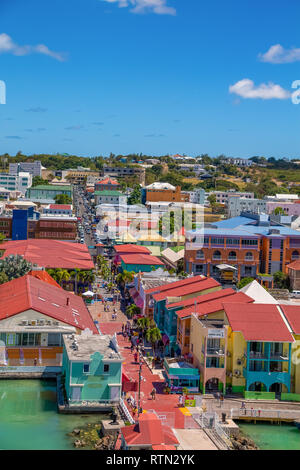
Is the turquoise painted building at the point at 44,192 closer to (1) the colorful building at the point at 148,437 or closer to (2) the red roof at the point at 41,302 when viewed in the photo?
(2) the red roof at the point at 41,302

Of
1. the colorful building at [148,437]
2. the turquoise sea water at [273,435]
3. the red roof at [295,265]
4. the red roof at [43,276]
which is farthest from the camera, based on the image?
the red roof at [295,265]

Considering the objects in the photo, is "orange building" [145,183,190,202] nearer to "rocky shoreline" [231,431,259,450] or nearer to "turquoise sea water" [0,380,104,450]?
"turquoise sea water" [0,380,104,450]

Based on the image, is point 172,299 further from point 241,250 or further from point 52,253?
point 241,250

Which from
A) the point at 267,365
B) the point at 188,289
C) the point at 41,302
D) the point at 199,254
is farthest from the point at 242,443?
the point at 199,254

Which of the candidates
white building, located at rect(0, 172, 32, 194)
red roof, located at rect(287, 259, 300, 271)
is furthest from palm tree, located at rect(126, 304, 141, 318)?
white building, located at rect(0, 172, 32, 194)

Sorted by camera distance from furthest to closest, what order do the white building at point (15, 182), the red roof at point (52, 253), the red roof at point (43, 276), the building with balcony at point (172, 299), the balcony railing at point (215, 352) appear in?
the white building at point (15, 182)
the red roof at point (52, 253)
the red roof at point (43, 276)
the building with balcony at point (172, 299)
the balcony railing at point (215, 352)

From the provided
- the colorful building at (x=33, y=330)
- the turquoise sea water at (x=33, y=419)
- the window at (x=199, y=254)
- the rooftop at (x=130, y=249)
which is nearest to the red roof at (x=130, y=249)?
the rooftop at (x=130, y=249)
